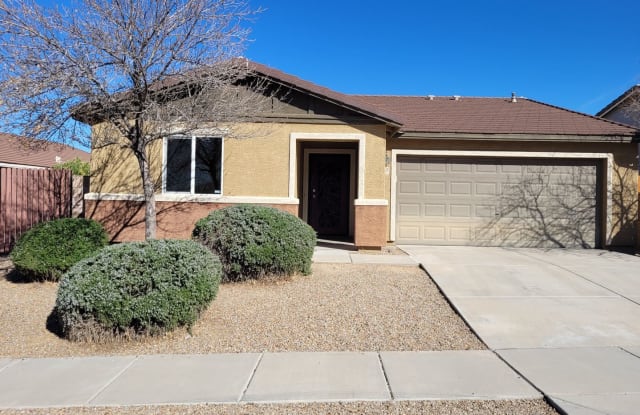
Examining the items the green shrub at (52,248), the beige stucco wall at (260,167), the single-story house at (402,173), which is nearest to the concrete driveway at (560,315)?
the single-story house at (402,173)

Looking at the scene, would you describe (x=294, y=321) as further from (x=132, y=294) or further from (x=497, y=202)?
(x=497, y=202)

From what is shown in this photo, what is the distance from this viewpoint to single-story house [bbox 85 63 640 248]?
10.7m

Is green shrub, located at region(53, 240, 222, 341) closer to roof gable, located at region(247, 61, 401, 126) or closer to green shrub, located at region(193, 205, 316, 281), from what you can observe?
green shrub, located at region(193, 205, 316, 281)

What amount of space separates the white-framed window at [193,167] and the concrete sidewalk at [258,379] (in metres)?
6.32

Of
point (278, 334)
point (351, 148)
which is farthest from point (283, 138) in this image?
point (278, 334)

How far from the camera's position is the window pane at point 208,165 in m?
10.8

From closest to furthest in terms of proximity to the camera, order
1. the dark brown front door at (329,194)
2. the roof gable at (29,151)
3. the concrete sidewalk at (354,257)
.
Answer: the roof gable at (29,151)
the concrete sidewalk at (354,257)
the dark brown front door at (329,194)

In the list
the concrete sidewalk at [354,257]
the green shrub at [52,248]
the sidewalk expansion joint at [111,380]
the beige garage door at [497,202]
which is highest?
the beige garage door at [497,202]

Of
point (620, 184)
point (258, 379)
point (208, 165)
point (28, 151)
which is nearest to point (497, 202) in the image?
point (620, 184)

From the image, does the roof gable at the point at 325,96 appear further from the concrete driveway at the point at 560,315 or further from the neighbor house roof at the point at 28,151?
the neighbor house roof at the point at 28,151

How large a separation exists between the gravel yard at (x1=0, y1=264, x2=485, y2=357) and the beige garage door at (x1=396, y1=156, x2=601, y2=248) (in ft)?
13.7

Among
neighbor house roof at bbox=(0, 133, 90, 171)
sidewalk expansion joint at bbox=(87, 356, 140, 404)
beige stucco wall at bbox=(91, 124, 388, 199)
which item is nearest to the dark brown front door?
beige stucco wall at bbox=(91, 124, 388, 199)

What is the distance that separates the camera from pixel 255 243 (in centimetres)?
768

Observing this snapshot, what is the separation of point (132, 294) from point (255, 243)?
272cm
